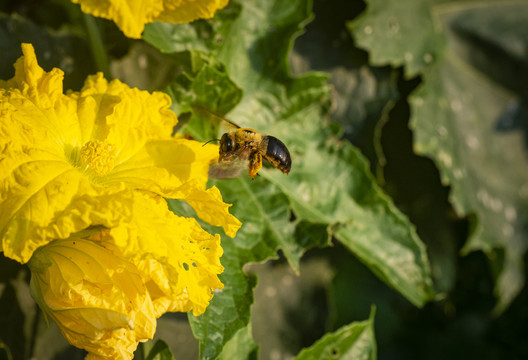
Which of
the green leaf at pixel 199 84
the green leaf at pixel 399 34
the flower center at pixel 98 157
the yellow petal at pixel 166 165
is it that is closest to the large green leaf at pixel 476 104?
the green leaf at pixel 399 34

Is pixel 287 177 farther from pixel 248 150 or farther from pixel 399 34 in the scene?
pixel 399 34

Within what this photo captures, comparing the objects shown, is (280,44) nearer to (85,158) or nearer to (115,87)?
(115,87)

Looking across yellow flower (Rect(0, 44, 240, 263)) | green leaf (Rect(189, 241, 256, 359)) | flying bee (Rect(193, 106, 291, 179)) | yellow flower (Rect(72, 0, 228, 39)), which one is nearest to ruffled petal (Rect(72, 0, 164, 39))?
yellow flower (Rect(72, 0, 228, 39))

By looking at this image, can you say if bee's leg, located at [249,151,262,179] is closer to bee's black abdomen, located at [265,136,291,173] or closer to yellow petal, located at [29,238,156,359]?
bee's black abdomen, located at [265,136,291,173]

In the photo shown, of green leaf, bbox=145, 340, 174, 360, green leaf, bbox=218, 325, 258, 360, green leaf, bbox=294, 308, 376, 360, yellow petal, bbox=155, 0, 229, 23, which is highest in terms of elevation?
yellow petal, bbox=155, 0, 229, 23

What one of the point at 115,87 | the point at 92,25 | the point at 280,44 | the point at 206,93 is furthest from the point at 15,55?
the point at 280,44
